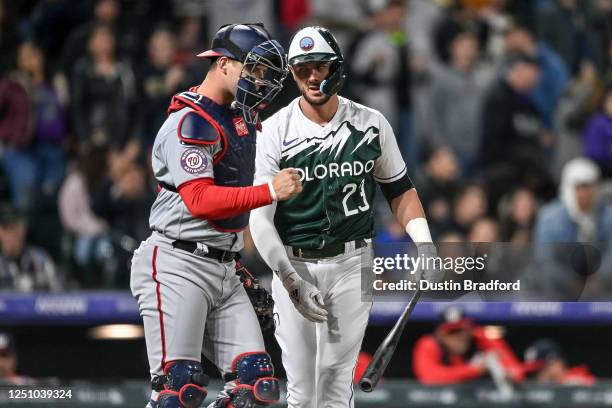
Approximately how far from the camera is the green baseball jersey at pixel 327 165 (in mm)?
6395

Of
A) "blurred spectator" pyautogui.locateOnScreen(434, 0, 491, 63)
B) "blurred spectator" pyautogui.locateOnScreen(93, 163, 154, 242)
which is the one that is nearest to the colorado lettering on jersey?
"blurred spectator" pyautogui.locateOnScreen(93, 163, 154, 242)

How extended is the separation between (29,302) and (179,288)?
12.6 ft

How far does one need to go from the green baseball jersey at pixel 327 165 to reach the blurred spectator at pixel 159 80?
4954 millimetres

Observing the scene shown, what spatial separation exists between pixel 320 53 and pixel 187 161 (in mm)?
892

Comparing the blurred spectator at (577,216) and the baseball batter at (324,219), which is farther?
the blurred spectator at (577,216)

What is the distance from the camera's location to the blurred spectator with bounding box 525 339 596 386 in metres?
9.55

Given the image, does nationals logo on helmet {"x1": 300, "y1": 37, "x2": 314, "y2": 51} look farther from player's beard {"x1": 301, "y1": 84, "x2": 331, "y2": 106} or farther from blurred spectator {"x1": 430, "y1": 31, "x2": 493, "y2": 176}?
blurred spectator {"x1": 430, "y1": 31, "x2": 493, "y2": 176}

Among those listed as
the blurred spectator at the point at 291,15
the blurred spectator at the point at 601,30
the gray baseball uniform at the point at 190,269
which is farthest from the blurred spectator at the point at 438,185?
the gray baseball uniform at the point at 190,269

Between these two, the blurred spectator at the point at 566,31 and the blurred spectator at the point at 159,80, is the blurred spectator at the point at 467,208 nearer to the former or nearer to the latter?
the blurred spectator at the point at 566,31

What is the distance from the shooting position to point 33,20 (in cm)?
1275

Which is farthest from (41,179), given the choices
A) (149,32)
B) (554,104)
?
(554,104)

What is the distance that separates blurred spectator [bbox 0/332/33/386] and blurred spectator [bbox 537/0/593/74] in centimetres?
583

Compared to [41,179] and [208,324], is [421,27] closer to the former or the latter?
[41,179]

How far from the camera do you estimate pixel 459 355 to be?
31.5 feet
